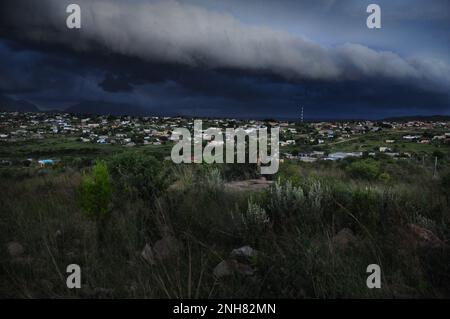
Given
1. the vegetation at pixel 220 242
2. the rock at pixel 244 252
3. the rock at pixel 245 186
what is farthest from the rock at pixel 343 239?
the rock at pixel 245 186

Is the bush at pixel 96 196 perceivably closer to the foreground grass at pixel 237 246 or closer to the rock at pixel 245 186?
the foreground grass at pixel 237 246

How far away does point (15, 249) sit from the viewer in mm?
3500

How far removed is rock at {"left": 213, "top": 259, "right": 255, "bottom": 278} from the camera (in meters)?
2.87

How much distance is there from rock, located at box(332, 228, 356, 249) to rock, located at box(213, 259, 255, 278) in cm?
103

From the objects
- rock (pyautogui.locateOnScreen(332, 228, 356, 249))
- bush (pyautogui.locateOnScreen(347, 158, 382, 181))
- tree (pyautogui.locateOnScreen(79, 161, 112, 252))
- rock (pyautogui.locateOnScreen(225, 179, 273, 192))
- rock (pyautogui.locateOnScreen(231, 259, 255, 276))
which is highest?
tree (pyautogui.locateOnScreen(79, 161, 112, 252))

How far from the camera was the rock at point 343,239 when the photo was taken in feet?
11.3

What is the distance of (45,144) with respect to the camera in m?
54.4

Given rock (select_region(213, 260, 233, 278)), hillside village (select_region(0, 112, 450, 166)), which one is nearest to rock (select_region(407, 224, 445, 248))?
rock (select_region(213, 260, 233, 278))

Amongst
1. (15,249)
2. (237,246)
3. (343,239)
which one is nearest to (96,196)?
(15,249)

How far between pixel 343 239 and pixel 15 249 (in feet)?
11.5

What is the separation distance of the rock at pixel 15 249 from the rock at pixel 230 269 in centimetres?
211

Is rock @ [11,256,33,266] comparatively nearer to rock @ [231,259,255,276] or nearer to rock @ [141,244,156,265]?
rock @ [141,244,156,265]
